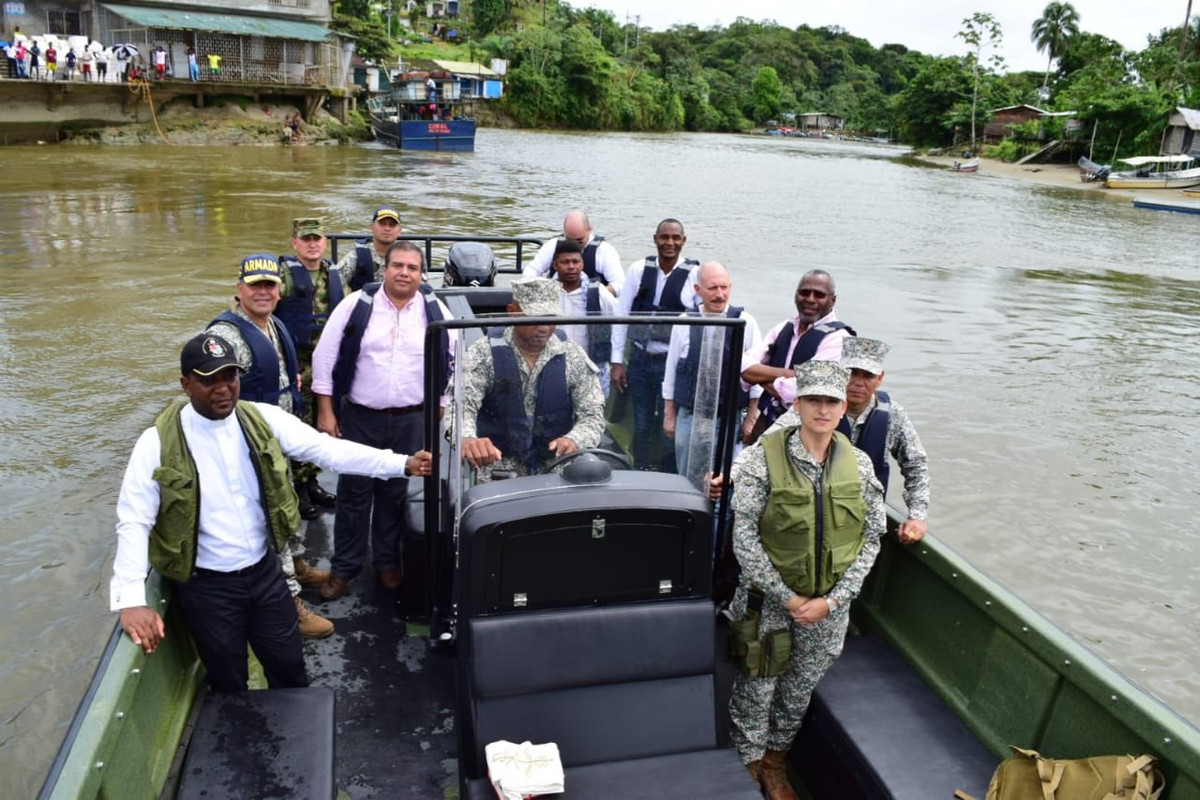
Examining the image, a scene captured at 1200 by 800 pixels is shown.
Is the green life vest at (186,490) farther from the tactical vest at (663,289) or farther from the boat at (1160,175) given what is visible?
the boat at (1160,175)

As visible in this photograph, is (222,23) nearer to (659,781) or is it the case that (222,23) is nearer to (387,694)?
(387,694)

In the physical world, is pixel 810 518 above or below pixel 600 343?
below

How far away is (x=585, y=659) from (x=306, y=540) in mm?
2744

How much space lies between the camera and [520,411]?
9.62 ft

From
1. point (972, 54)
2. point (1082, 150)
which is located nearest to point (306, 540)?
point (1082, 150)

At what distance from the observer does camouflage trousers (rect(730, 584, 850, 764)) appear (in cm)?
314

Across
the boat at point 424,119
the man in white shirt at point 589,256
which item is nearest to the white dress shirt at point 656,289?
the man in white shirt at point 589,256

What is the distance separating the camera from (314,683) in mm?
3586

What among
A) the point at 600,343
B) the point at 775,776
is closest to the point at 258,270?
the point at 600,343

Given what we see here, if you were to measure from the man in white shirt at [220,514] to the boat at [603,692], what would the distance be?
0.13m

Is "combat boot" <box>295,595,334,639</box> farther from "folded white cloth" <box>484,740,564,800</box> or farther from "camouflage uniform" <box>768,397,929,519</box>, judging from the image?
"camouflage uniform" <box>768,397,929,519</box>

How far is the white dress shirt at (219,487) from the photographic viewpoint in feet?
8.77

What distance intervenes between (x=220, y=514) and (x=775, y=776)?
2.15 metres

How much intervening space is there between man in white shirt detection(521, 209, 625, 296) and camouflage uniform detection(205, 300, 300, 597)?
2239 millimetres
